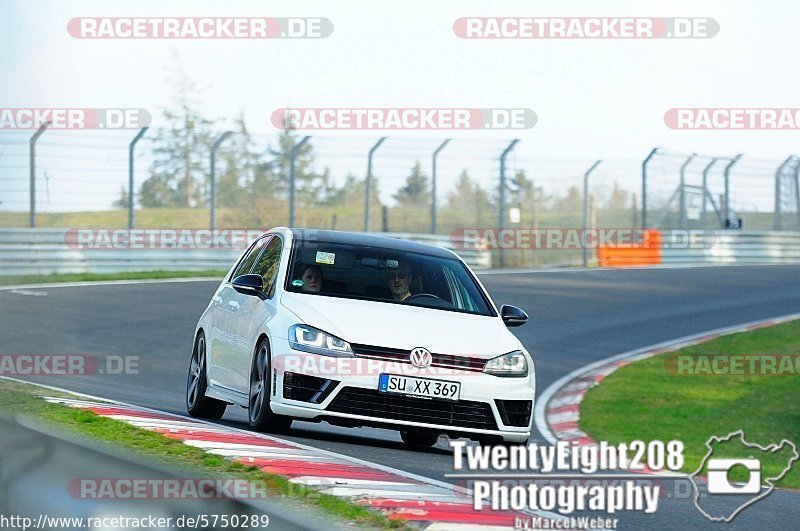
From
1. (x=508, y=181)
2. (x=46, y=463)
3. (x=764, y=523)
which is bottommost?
(x=764, y=523)

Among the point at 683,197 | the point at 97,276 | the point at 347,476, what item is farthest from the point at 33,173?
the point at 347,476

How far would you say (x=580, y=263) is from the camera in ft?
104

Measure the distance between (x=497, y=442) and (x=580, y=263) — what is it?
2305cm

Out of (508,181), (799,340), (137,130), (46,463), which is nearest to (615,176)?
(508,181)

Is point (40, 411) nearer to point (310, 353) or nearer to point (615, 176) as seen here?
point (310, 353)

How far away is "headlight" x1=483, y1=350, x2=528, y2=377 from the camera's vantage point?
8773 millimetres

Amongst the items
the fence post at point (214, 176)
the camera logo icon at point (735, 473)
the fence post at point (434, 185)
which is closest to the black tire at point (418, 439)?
the camera logo icon at point (735, 473)

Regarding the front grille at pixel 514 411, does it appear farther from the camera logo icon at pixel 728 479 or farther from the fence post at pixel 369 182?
the fence post at pixel 369 182

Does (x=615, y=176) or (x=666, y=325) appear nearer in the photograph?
(x=666, y=325)

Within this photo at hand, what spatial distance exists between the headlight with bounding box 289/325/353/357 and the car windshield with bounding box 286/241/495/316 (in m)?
0.63

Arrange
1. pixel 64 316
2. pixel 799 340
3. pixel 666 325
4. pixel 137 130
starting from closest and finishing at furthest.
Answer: pixel 799 340 < pixel 64 316 < pixel 666 325 < pixel 137 130

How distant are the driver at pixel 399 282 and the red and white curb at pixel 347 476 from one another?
1411mm

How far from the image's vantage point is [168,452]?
7.36 metres

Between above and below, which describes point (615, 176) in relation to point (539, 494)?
above
